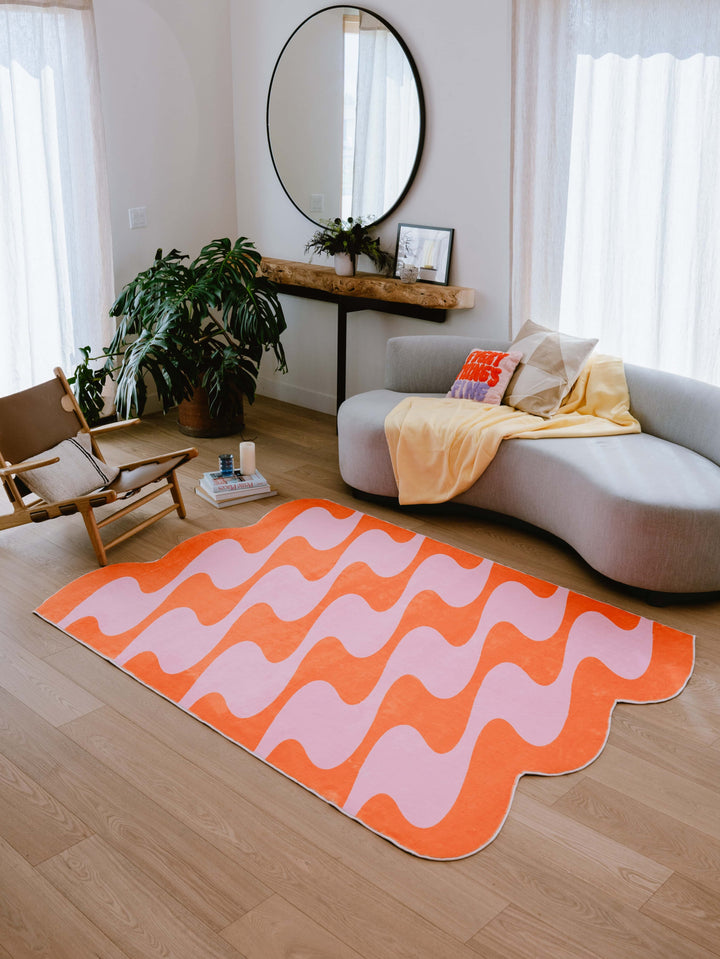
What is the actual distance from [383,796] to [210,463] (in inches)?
108

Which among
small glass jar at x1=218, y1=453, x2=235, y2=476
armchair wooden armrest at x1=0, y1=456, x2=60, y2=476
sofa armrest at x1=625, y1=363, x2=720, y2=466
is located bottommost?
small glass jar at x1=218, y1=453, x2=235, y2=476

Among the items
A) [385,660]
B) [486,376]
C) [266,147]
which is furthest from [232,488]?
[266,147]

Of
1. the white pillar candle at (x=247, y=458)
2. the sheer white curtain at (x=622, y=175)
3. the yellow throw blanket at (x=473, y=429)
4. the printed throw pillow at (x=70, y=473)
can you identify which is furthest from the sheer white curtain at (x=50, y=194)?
the sheer white curtain at (x=622, y=175)

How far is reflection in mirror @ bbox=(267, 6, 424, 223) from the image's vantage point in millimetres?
4797

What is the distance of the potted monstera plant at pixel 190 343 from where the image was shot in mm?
4680

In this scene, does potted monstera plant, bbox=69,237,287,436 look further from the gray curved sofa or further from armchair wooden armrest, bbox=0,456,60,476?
armchair wooden armrest, bbox=0,456,60,476

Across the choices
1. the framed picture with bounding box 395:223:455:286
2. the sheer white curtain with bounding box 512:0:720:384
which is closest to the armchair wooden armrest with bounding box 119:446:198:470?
the framed picture with bounding box 395:223:455:286

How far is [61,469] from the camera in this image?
150 inches

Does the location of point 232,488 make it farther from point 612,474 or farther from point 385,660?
point 612,474

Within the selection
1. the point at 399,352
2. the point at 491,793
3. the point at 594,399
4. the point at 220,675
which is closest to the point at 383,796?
the point at 491,793

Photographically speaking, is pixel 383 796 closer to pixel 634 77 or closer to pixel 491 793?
pixel 491 793

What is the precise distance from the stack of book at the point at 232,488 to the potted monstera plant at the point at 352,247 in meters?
1.44

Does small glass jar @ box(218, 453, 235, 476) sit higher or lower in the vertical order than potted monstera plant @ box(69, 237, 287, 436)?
lower

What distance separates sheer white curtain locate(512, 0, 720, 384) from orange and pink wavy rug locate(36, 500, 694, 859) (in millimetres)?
1408
